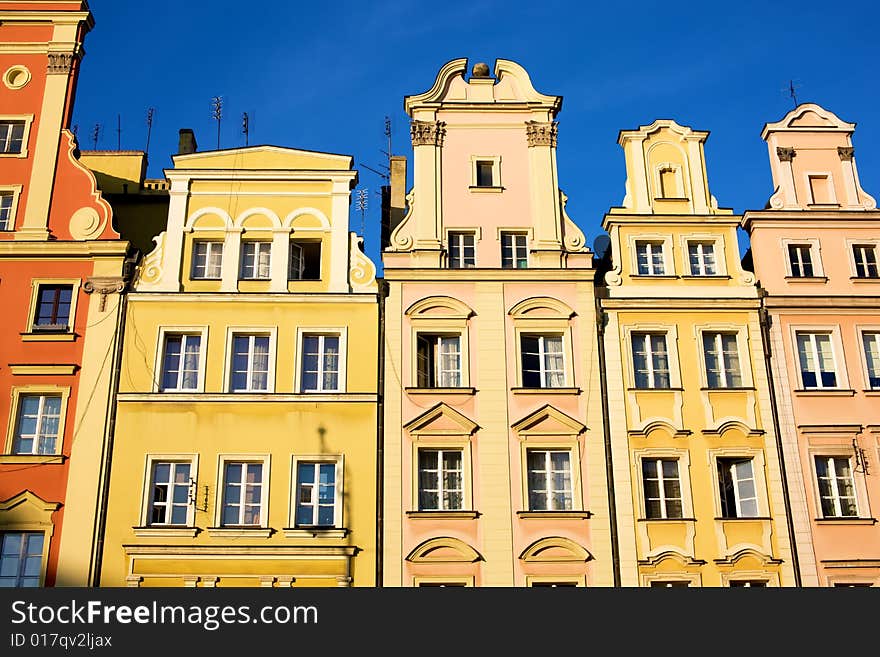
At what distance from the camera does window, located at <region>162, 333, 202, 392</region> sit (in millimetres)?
31625

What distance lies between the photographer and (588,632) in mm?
24031

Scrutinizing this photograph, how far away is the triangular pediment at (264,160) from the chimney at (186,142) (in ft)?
19.7

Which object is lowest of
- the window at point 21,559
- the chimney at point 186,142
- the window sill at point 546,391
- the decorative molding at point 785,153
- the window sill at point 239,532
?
the window at point 21,559

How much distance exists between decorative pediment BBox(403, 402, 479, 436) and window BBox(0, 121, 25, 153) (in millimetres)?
14924

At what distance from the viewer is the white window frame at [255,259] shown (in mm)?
33156

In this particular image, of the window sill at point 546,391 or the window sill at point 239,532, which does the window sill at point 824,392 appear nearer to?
the window sill at point 546,391

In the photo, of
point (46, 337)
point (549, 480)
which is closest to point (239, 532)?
point (46, 337)

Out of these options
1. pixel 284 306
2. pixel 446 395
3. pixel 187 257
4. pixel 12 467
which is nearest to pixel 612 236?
pixel 446 395

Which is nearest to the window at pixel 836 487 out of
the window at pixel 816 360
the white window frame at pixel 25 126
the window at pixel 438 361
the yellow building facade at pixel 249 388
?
the window at pixel 816 360

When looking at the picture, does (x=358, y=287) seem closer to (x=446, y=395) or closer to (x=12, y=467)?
(x=446, y=395)

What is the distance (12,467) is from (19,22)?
15.0 m

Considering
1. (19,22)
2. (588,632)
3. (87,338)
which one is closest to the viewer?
(588,632)

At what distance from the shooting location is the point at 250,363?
A: 31.9 metres

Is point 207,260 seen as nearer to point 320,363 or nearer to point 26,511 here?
point 320,363
